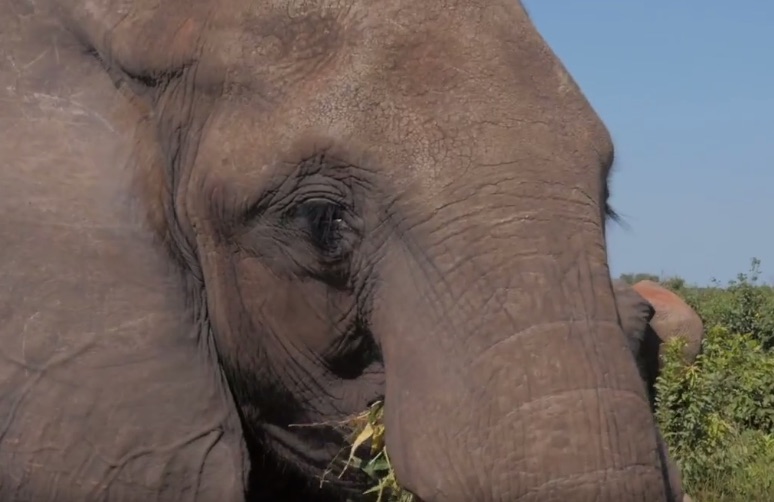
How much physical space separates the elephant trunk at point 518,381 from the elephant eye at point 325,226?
15 centimetres

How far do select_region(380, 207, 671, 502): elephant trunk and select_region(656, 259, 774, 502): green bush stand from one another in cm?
565

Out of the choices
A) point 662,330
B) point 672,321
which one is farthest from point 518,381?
point 672,321

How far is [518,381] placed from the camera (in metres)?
2.12

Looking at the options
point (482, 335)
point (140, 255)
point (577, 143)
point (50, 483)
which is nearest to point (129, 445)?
point (50, 483)

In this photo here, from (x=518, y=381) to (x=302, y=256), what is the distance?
0.51 meters

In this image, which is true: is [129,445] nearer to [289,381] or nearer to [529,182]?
[289,381]

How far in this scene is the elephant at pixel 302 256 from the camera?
7.08 ft

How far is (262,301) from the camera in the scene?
99.6 inches

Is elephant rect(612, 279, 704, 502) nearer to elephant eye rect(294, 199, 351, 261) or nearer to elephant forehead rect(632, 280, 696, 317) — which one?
elephant forehead rect(632, 280, 696, 317)

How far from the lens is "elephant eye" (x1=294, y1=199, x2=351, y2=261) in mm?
2424

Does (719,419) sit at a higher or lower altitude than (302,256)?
lower

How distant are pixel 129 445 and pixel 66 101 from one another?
63 centimetres

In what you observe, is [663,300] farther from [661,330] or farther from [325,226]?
[325,226]

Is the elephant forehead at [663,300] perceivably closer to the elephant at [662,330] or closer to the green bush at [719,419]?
the elephant at [662,330]
